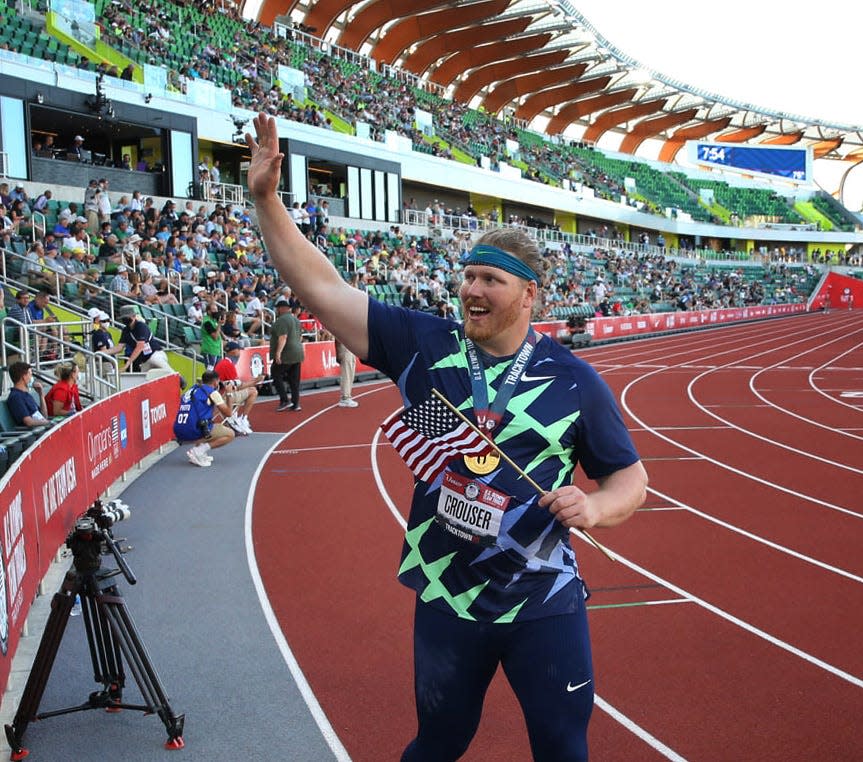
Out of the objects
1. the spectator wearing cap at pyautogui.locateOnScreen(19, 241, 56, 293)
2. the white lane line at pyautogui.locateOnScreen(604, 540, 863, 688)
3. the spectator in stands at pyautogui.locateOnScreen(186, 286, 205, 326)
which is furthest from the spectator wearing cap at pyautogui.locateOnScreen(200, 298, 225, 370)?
the white lane line at pyautogui.locateOnScreen(604, 540, 863, 688)

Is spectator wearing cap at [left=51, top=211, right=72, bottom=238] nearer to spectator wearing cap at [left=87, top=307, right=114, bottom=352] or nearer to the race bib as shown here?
spectator wearing cap at [left=87, top=307, right=114, bottom=352]

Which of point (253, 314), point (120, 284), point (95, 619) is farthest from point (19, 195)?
point (95, 619)

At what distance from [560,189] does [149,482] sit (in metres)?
49.7

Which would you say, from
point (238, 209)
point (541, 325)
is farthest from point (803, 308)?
point (238, 209)

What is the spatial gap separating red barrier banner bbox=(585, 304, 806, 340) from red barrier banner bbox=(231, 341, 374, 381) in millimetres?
16635

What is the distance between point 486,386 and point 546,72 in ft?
243

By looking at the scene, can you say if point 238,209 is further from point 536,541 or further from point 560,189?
point 560,189

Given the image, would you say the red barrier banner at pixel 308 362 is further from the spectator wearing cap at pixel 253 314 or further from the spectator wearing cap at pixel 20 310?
the spectator wearing cap at pixel 20 310

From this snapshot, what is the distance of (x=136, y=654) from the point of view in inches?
176

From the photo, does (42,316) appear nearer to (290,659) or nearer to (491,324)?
(290,659)

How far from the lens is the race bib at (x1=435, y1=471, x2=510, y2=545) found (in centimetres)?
269

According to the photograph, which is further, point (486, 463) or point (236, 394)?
point (236, 394)

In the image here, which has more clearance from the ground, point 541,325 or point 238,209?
point 238,209

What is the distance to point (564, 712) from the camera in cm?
273
